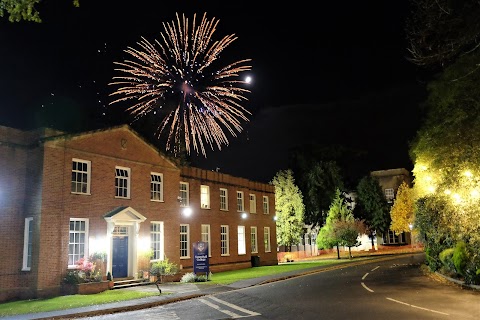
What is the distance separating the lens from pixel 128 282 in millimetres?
23078

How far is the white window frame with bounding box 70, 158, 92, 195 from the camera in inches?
866

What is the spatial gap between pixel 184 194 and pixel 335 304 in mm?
18818

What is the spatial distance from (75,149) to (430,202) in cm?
1967

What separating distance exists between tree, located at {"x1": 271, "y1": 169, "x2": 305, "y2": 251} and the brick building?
19.1m

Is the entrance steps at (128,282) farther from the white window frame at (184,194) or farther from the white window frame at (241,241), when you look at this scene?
the white window frame at (241,241)

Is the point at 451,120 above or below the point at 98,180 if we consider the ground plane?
above

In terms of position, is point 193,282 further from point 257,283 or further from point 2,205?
point 2,205

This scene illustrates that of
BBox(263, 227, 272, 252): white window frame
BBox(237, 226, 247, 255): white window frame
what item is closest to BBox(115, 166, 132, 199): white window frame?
BBox(237, 226, 247, 255): white window frame

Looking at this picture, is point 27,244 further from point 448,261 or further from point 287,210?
point 287,210

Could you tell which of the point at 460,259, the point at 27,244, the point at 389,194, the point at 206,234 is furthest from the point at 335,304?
the point at 389,194

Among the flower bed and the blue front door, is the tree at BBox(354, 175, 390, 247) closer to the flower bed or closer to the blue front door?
the blue front door

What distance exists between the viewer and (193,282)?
2464 centimetres

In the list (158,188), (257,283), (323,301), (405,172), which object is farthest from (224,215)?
(405,172)

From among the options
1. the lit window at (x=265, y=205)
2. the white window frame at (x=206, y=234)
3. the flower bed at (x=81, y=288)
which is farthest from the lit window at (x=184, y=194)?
the lit window at (x=265, y=205)
